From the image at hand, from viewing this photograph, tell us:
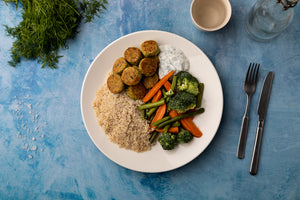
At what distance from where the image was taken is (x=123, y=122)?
2.46 metres

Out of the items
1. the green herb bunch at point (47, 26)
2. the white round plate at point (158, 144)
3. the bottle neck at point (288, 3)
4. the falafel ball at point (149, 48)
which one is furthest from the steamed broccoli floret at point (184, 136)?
the green herb bunch at point (47, 26)

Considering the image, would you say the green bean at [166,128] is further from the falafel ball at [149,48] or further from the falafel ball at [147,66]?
the falafel ball at [149,48]

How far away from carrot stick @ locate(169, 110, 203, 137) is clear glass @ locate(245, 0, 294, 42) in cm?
133

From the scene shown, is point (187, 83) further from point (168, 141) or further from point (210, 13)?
point (210, 13)

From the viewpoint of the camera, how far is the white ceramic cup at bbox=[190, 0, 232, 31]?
8.11ft

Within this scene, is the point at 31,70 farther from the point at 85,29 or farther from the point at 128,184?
the point at 128,184

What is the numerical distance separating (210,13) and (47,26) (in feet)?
6.51

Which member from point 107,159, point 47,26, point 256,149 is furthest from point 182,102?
point 47,26

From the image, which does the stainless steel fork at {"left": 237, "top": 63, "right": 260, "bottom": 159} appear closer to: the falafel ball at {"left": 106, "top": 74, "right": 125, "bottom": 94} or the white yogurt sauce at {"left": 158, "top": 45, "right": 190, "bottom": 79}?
the white yogurt sauce at {"left": 158, "top": 45, "right": 190, "bottom": 79}

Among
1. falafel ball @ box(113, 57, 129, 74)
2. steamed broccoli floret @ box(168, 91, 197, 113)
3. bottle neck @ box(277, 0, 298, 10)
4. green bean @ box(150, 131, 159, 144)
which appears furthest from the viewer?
green bean @ box(150, 131, 159, 144)

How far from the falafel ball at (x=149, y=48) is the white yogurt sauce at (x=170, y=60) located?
9cm

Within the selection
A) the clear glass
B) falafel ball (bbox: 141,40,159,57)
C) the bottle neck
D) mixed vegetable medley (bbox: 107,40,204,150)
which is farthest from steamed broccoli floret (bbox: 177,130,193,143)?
the bottle neck

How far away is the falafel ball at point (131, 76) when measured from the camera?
232cm

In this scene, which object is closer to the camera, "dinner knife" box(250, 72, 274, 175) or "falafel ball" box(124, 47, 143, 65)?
"falafel ball" box(124, 47, 143, 65)
